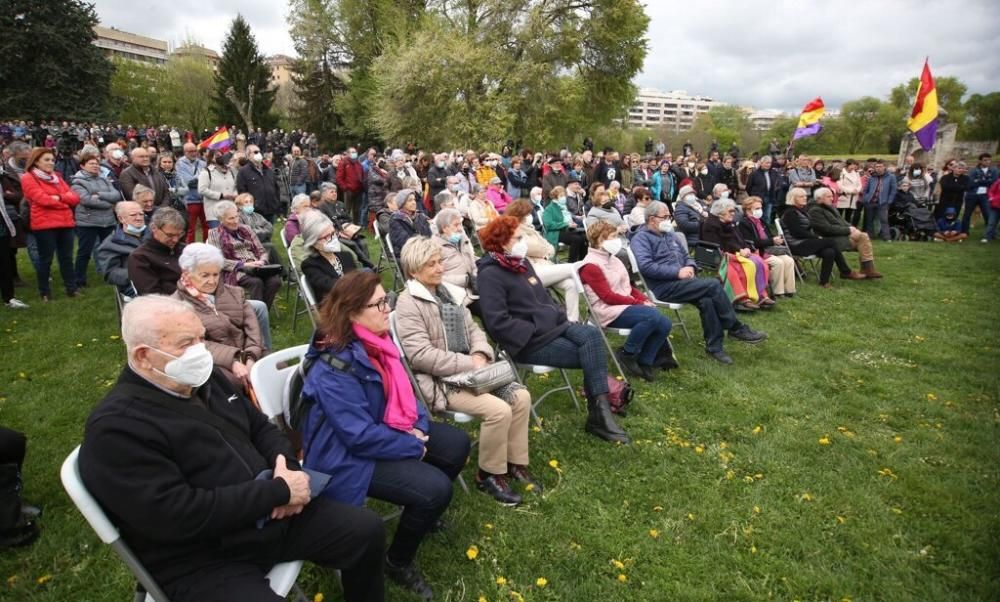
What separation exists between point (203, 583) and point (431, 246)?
2.43m

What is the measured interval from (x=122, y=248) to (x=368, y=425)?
4170mm

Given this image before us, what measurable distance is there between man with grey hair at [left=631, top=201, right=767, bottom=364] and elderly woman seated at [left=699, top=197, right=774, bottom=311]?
126 cm

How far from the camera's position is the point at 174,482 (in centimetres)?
190

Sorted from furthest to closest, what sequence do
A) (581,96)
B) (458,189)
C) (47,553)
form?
(581,96), (458,189), (47,553)

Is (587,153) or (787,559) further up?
(587,153)

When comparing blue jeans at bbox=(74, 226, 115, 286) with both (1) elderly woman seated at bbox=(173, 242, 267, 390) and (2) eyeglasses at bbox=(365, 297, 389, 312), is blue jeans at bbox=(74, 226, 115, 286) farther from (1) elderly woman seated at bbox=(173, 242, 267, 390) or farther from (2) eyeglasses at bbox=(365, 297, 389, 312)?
(2) eyeglasses at bbox=(365, 297, 389, 312)

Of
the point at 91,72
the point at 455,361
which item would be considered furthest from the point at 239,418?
the point at 91,72

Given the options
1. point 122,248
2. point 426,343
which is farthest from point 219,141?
point 426,343

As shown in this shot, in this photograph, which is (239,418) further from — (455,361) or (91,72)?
(91,72)

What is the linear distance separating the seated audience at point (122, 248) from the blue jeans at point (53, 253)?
222 cm

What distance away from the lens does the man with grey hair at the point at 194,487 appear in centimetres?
183

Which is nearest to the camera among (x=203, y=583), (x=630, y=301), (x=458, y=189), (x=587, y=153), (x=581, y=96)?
(x=203, y=583)

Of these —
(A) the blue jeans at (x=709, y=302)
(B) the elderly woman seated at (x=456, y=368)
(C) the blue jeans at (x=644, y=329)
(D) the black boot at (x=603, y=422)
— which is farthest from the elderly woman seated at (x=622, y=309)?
(B) the elderly woman seated at (x=456, y=368)

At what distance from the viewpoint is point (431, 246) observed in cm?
386
